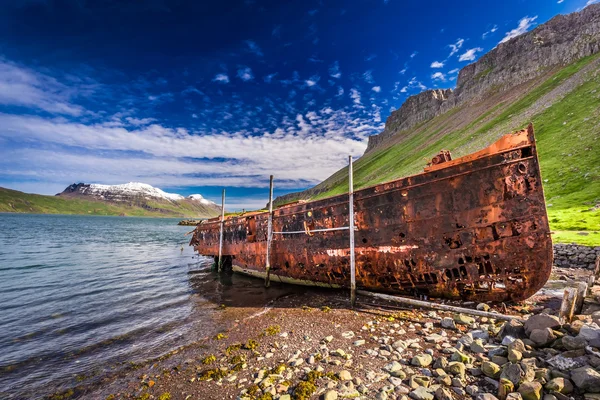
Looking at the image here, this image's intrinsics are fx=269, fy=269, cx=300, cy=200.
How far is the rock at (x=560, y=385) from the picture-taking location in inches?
157

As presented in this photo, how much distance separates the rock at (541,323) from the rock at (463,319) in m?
1.68

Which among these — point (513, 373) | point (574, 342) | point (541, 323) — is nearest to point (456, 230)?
point (541, 323)

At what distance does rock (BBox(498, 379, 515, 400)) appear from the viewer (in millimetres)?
4196

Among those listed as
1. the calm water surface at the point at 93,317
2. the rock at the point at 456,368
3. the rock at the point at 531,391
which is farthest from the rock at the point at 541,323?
the calm water surface at the point at 93,317

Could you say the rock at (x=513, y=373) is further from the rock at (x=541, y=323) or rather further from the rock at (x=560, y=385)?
the rock at (x=541, y=323)

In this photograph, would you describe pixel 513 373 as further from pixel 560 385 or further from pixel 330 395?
pixel 330 395

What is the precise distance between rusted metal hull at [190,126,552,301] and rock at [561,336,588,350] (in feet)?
10.7

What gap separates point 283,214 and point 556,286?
1238 cm

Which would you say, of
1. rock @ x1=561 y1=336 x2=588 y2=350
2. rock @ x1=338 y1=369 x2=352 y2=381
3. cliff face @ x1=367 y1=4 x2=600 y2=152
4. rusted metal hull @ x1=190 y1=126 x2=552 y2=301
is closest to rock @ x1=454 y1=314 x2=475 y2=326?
rusted metal hull @ x1=190 y1=126 x2=552 y2=301

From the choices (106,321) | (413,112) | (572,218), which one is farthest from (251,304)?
(413,112)

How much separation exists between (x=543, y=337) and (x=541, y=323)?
0.50 meters

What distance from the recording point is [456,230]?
8.60 meters

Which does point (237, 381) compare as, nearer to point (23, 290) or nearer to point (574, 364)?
point (574, 364)

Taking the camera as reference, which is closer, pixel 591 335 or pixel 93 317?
pixel 591 335
